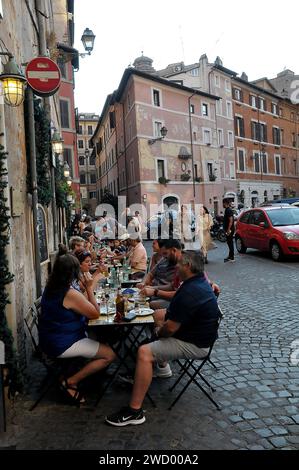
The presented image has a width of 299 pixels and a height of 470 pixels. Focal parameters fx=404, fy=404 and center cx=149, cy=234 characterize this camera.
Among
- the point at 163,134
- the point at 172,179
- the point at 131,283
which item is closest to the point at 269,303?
the point at 131,283

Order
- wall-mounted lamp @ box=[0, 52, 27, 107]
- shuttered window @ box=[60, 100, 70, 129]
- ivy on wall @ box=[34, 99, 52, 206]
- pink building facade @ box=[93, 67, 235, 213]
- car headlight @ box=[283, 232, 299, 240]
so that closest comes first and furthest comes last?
wall-mounted lamp @ box=[0, 52, 27, 107] → ivy on wall @ box=[34, 99, 52, 206] → car headlight @ box=[283, 232, 299, 240] → shuttered window @ box=[60, 100, 70, 129] → pink building facade @ box=[93, 67, 235, 213]

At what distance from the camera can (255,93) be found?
145 feet

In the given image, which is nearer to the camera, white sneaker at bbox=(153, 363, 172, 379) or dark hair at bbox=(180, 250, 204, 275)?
dark hair at bbox=(180, 250, 204, 275)

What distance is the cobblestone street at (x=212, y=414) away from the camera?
10.8ft

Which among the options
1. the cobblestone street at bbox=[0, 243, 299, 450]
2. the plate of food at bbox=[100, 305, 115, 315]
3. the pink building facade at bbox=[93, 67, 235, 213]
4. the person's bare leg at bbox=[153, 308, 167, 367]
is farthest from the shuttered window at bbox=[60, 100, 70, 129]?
the person's bare leg at bbox=[153, 308, 167, 367]

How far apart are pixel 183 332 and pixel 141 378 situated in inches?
22.2

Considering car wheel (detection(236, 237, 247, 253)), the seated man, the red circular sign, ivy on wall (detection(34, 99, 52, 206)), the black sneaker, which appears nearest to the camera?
the black sneaker

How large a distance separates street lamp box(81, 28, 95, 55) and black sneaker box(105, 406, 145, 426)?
11.6m

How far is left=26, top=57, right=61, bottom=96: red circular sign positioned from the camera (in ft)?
18.6

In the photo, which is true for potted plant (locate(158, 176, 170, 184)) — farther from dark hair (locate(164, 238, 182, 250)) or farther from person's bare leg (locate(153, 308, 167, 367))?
person's bare leg (locate(153, 308, 167, 367))

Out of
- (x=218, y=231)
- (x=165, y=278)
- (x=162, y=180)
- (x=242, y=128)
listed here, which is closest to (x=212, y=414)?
(x=165, y=278)

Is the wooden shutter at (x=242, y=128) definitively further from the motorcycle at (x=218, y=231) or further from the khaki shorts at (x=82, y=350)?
the khaki shorts at (x=82, y=350)

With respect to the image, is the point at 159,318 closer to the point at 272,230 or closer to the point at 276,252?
the point at 276,252
